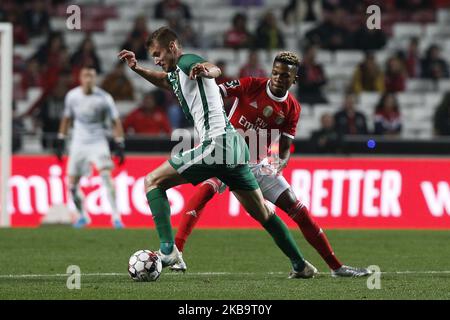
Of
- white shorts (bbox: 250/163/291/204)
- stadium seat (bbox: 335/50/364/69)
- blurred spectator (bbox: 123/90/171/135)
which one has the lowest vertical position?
blurred spectator (bbox: 123/90/171/135)

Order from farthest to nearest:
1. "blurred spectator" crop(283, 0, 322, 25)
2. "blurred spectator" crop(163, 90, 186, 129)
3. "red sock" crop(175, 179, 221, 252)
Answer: "blurred spectator" crop(283, 0, 322, 25) < "blurred spectator" crop(163, 90, 186, 129) < "red sock" crop(175, 179, 221, 252)

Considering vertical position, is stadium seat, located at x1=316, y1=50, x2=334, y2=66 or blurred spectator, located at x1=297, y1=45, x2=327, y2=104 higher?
stadium seat, located at x1=316, y1=50, x2=334, y2=66

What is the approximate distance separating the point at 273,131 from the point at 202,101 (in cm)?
145

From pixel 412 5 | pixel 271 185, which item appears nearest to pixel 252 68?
pixel 412 5

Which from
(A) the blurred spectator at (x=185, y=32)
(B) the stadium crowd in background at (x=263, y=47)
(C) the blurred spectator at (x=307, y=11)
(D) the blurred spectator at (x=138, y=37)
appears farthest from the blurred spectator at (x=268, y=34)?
(D) the blurred spectator at (x=138, y=37)

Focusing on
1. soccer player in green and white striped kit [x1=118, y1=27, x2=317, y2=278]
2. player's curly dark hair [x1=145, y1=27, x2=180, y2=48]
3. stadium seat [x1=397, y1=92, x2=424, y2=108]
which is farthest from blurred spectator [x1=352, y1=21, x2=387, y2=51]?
player's curly dark hair [x1=145, y1=27, x2=180, y2=48]

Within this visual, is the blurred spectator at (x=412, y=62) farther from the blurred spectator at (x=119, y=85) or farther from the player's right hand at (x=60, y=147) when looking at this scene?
the player's right hand at (x=60, y=147)

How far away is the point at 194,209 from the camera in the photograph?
10828 mm

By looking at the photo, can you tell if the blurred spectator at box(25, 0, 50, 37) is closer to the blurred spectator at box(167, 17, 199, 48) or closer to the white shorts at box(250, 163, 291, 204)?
the blurred spectator at box(167, 17, 199, 48)

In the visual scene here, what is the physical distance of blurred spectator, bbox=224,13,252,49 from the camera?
22.8 m

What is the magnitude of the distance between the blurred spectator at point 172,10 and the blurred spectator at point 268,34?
1.65 meters

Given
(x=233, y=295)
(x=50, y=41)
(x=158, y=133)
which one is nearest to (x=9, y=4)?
(x=50, y=41)

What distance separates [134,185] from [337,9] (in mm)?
7385

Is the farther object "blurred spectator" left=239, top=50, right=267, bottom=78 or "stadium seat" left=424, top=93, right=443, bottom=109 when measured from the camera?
"stadium seat" left=424, top=93, right=443, bottom=109
